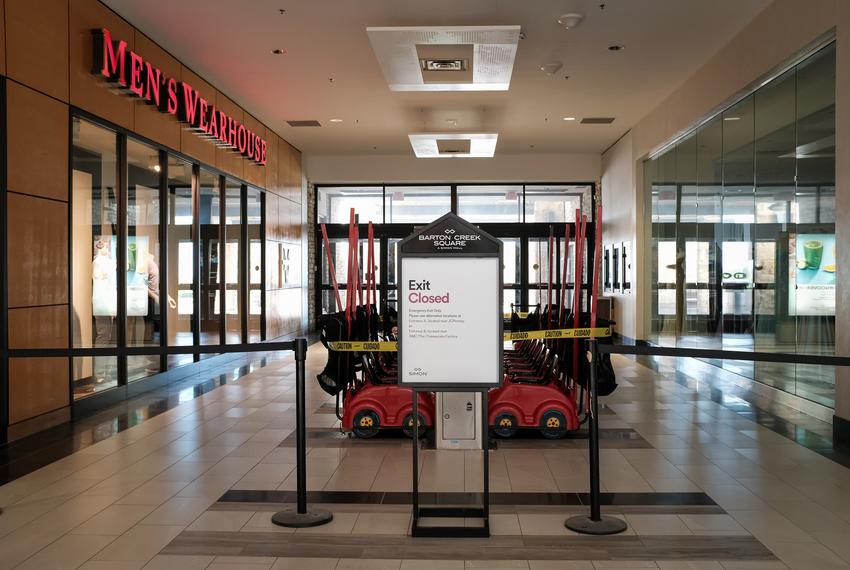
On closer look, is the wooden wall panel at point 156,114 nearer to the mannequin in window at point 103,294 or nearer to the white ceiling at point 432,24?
the white ceiling at point 432,24

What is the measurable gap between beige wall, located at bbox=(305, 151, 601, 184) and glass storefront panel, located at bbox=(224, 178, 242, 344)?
16.8 feet

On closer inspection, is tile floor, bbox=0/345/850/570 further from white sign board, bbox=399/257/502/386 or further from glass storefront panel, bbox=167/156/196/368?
glass storefront panel, bbox=167/156/196/368

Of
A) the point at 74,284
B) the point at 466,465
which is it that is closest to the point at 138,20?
the point at 74,284

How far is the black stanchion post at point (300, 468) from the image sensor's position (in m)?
3.72

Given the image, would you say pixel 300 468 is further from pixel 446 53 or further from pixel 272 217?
pixel 272 217

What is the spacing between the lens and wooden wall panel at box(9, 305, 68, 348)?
5.86 meters

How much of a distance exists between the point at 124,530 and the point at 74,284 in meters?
3.76

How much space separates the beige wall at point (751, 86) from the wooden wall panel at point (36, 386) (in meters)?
6.42

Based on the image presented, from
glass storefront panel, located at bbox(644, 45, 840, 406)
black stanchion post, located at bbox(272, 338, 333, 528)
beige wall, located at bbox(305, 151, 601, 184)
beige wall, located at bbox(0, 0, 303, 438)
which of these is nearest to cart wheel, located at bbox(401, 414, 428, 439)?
black stanchion post, located at bbox(272, 338, 333, 528)

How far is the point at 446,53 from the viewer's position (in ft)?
29.1

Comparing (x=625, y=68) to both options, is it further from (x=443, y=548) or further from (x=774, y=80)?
(x=443, y=548)

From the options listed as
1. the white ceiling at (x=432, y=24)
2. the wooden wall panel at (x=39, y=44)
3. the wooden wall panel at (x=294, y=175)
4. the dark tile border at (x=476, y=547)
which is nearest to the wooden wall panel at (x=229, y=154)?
the white ceiling at (x=432, y=24)

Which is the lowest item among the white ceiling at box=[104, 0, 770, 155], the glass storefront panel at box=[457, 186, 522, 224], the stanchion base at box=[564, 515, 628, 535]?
the stanchion base at box=[564, 515, 628, 535]

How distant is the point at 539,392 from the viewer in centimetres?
574
